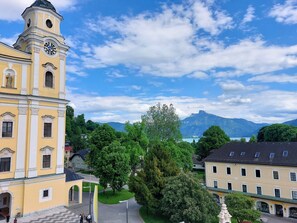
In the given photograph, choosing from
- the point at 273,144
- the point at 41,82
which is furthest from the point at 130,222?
the point at 273,144

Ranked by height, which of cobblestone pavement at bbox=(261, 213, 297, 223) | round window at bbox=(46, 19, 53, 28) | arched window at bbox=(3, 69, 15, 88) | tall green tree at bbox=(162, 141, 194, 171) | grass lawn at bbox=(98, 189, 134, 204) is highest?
round window at bbox=(46, 19, 53, 28)

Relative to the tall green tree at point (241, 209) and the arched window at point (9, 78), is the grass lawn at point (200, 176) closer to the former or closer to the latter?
the tall green tree at point (241, 209)

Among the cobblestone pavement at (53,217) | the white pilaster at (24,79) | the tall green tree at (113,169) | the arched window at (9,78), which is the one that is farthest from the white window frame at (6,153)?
the tall green tree at (113,169)

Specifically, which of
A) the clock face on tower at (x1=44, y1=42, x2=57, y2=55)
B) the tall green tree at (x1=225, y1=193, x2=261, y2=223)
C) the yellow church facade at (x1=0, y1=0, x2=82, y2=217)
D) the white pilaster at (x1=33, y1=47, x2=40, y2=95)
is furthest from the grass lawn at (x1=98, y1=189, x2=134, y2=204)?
the clock face on tower at (x1=44, y1=42, x2=57, y2=55)

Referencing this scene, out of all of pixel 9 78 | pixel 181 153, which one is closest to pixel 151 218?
pixel 181 153

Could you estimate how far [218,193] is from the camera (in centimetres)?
3781

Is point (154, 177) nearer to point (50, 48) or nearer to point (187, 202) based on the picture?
point (187, 202)

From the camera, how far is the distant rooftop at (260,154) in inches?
1287

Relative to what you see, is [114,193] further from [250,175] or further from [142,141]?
[250,175]

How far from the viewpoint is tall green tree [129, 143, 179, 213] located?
2453 cm

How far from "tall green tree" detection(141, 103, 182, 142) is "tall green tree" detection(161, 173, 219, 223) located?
2223 cm

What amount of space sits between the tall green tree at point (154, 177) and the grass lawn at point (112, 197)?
20.0 feet

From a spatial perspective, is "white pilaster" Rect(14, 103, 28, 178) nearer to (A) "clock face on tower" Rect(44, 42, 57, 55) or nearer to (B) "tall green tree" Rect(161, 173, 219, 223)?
(A) "clock face on tower" Rect(44, 42, 57, 55)

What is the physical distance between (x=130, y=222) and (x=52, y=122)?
41.5ft
